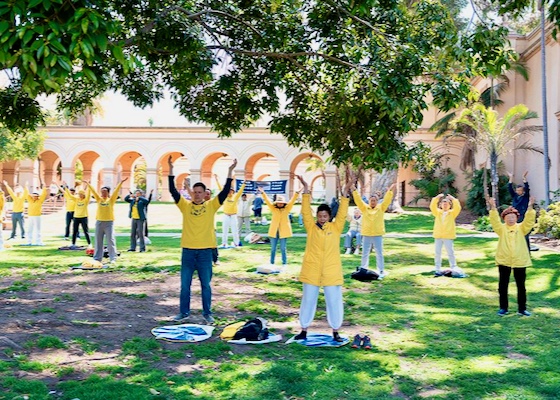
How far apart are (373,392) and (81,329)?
3864 mm

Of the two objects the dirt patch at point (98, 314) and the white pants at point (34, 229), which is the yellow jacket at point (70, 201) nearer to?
the white pants at point (34, 229)

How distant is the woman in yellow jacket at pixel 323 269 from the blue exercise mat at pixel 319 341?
0.23 feet

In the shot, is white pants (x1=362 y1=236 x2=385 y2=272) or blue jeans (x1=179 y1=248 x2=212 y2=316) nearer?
blue jeans (x1=179 y1=248 x2=212 y2=316)

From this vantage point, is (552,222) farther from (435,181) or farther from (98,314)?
(435,181)

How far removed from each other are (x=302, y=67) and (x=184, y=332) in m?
4.56

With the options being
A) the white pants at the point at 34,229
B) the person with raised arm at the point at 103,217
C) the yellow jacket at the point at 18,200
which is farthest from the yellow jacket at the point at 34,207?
the person with raised arm at the point at 103,217

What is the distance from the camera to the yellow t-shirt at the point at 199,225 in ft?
24.9

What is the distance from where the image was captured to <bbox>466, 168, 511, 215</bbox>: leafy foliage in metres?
26.9

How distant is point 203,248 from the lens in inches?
299

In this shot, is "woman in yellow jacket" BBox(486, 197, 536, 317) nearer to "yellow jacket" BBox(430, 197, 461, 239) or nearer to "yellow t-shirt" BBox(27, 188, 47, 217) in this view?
"yellow jacket" BBox(430, 197, 461, 239)

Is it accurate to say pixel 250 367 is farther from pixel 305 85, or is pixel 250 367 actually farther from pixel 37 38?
pixel 305 85

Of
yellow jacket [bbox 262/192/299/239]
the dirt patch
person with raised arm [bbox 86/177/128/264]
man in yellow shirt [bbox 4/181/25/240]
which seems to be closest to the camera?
the dirt patch

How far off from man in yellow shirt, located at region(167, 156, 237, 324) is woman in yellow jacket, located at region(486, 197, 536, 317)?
4177 millimetres

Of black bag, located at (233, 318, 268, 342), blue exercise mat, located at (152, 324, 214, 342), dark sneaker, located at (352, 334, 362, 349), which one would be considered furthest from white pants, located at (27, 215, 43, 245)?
dark sneaker, located at (352, 334, 362, 349)
